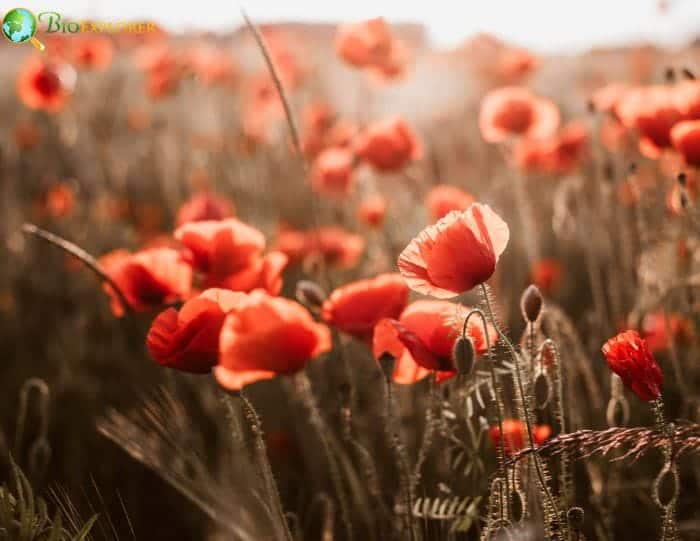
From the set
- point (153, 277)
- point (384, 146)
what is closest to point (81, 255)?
point (153, 277)

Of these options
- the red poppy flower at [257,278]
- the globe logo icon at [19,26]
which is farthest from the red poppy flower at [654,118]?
the globe logo icon at [19,26]

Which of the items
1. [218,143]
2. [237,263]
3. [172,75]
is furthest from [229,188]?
[237,263]

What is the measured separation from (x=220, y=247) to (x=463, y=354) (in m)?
0.60

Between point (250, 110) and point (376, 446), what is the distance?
8.37ft

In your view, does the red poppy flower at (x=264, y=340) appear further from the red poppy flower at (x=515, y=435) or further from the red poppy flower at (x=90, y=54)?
the red poppy flower at (x=90, y=54)

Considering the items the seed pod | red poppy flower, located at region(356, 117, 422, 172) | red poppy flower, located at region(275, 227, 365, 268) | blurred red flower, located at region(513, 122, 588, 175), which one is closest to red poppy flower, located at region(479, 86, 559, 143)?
blurred red flower, located at region(513, 122, 588, 175)

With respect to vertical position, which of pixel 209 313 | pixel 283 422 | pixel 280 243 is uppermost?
pixel 209 313

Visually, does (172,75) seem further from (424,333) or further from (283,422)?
(424,333)

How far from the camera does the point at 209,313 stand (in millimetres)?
1210

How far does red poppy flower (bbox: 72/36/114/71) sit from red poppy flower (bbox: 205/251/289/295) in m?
2.51

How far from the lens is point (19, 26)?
6.33 ft

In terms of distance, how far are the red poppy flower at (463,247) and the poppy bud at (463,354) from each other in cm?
7

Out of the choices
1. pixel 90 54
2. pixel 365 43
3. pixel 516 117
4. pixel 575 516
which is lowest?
pixel 575 516

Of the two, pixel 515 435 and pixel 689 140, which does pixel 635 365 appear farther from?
pixel 689 140
